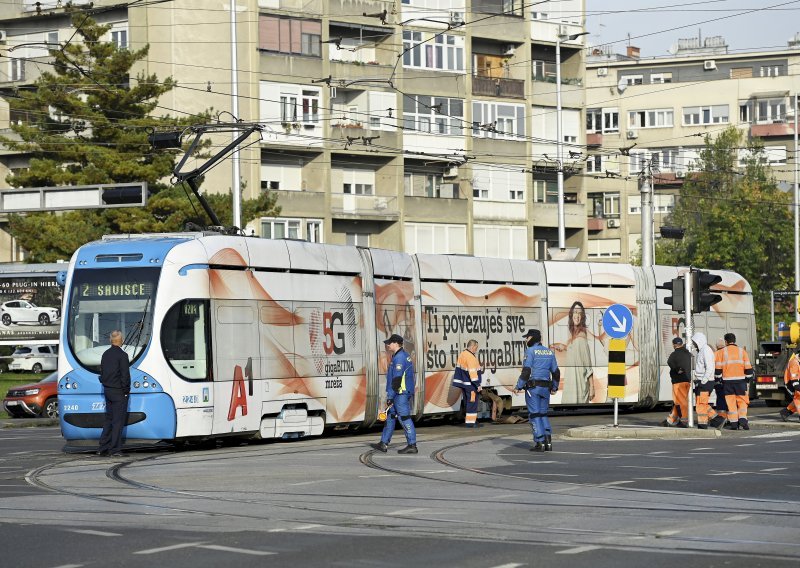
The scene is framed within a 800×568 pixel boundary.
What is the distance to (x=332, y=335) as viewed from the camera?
1017 inches

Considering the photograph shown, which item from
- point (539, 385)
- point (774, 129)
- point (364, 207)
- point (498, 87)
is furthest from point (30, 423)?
point (774, 129)

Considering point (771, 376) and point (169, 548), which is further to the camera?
point (771, 376)

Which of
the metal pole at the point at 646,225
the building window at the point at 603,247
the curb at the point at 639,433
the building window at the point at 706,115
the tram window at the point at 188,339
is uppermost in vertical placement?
the building window at the point at 706,115

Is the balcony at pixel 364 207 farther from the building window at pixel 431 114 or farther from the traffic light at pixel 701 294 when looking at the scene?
the traffic light at pixel 701 294

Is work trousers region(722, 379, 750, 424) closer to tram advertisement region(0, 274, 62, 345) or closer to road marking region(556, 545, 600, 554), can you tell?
road marking region(556, 545, 600, 554)

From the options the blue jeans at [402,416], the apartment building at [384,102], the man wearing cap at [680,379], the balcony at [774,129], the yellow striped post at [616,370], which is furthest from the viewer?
the balcony at [774,129]

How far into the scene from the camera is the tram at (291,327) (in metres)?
22.1

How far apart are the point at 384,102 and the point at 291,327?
38.2m

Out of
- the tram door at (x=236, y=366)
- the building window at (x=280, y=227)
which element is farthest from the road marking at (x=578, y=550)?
the building window at (x=280, y=227)

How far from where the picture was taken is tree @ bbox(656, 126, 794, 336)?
7712 centimetres

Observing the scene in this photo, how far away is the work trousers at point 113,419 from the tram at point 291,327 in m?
0.42

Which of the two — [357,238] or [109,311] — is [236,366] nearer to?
[109,311]

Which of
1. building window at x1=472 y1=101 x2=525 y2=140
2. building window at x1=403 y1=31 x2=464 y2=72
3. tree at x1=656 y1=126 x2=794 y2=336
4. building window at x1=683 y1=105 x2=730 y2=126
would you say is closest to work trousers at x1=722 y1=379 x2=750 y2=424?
building window at x1=403 y1=31 x2=464 y2=72

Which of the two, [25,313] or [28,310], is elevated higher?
[28,310]
